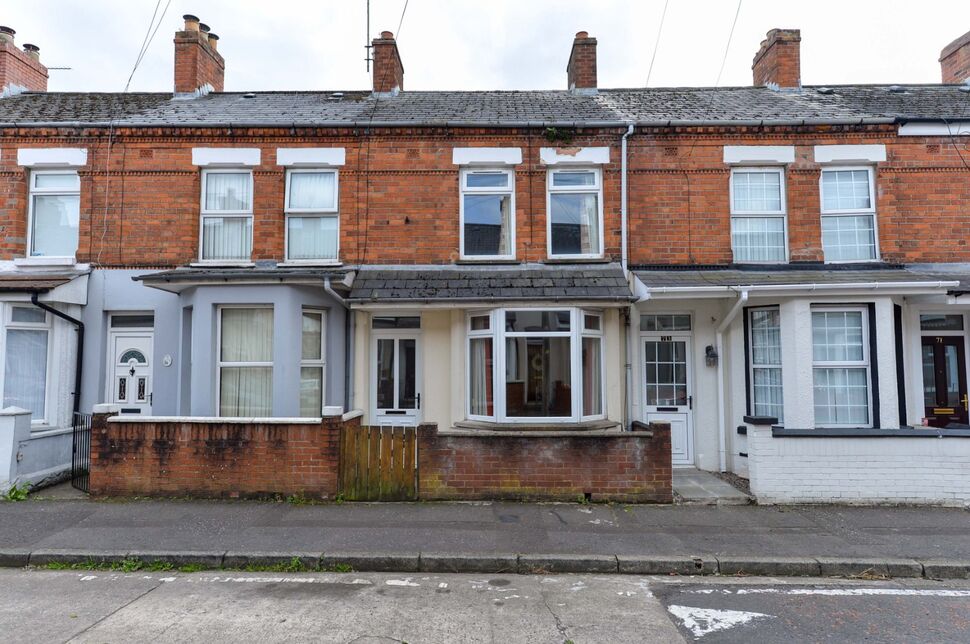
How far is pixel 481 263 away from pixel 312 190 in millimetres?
3269

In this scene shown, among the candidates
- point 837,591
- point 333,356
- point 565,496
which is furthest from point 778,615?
point 333,356

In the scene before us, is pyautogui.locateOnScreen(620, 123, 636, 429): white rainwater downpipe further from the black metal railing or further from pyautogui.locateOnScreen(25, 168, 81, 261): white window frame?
pyautogui.locateOnScreen(25, 168, 81, 261): white window frame

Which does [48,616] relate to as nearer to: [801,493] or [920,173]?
[801,493]

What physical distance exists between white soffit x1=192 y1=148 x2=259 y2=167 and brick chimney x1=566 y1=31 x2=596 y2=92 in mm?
6680

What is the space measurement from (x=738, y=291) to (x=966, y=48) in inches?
379

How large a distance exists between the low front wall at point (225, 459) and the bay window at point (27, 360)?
2.67 metres

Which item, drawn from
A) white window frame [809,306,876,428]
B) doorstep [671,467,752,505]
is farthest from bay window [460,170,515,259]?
white window frame [809,306,876,428]

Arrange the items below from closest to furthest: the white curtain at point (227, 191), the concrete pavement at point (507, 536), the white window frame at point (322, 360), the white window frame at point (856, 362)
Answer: the concrete pavement at point (507, 536) < the white window frame at point (856, 362) < the white window frame at point (322, 360) < the white curtain at point (227, 191)

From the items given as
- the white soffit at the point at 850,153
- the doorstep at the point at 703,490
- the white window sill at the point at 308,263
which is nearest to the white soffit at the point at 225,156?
the white window sill at the point at 308,263

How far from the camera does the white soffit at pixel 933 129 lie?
32.4 ft

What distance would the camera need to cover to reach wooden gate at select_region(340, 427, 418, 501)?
7680 mm

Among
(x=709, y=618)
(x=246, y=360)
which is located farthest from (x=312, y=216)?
(x=709, y=618)

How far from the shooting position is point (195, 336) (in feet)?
29.1

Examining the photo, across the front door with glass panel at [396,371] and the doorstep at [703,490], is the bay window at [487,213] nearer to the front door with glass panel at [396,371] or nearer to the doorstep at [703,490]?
the front door with glass panel at [396,371]
